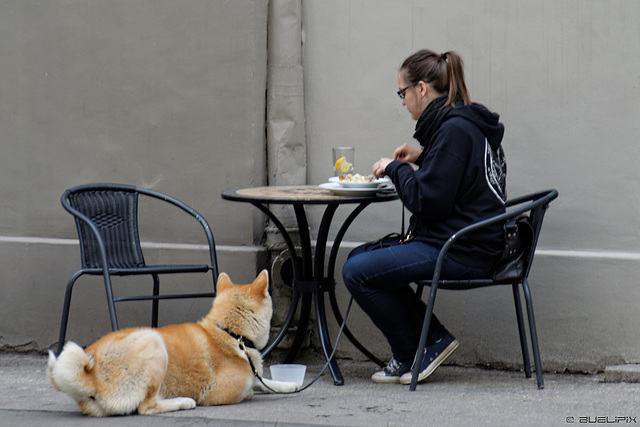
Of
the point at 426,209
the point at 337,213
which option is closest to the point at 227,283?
the point at 426,209

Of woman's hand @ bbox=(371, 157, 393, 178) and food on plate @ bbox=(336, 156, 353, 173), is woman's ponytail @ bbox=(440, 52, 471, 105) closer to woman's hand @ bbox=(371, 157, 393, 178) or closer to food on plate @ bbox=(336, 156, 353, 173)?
woman's hand @ bbox=(371, 157, 393, 178)

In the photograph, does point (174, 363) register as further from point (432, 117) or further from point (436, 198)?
point (432, 117)

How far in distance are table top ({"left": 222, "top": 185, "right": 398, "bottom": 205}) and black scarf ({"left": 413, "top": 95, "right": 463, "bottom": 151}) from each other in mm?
356

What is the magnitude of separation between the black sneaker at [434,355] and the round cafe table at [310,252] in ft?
1.43

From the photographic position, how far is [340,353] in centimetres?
511

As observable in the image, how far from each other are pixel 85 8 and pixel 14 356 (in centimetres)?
230

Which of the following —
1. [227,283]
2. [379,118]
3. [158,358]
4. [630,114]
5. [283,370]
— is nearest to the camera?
[158,358]

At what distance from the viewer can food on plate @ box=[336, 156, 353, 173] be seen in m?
4.29

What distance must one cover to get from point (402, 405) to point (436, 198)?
0.99m

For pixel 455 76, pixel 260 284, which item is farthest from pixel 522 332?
pixel 260 284

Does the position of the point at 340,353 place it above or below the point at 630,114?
below

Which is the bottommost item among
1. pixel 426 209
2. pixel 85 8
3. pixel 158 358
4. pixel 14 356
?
pixel 14 356

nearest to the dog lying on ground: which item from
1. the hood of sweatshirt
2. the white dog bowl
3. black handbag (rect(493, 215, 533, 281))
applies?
the white dog bowl

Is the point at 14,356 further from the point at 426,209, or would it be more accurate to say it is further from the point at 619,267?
the point at 619,267
